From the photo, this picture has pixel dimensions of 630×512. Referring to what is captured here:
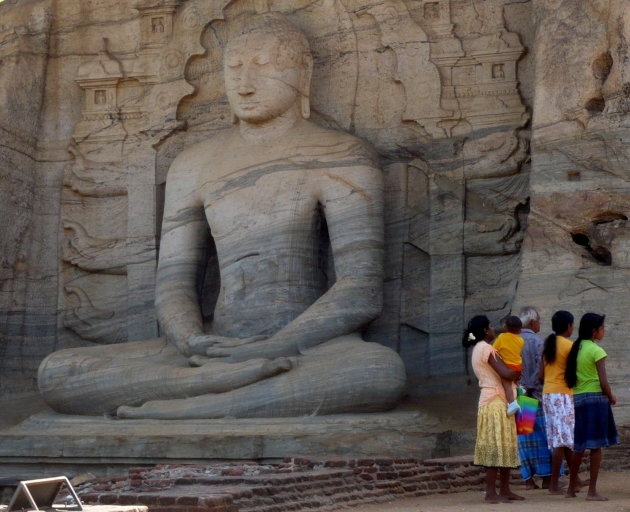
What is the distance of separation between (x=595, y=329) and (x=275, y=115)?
15.9 ft

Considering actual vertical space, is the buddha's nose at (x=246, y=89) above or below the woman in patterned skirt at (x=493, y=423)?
above

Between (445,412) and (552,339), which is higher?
(552,339)

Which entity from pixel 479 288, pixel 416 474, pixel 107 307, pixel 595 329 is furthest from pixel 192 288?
pixel 595 329

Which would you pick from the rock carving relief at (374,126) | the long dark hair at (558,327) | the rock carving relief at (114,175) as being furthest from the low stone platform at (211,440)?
the rock carving relief at (114,175)

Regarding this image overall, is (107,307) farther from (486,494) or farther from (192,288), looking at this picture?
(486,494)

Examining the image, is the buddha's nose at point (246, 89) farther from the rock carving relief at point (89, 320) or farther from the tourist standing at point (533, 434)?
the tourist standing at point (533, 434)

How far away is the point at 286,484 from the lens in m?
8.42

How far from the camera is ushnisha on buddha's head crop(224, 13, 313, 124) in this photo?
12.6 m

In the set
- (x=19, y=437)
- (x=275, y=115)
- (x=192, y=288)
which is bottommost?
(x=19, y=437)

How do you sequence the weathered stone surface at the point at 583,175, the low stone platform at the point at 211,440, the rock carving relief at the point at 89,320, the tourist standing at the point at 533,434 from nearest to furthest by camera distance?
the tourist standing at the point at 533,434 < the low stone platform at the point at 211,440 < the weathered stone surface at the point at 583,175 < the rock carving relief at the point at 89,320

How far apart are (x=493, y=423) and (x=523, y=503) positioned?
0.46 m

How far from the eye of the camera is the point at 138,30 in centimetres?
1388

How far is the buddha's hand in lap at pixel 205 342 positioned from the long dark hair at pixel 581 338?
360 centimetres

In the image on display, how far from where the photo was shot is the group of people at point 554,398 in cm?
852
